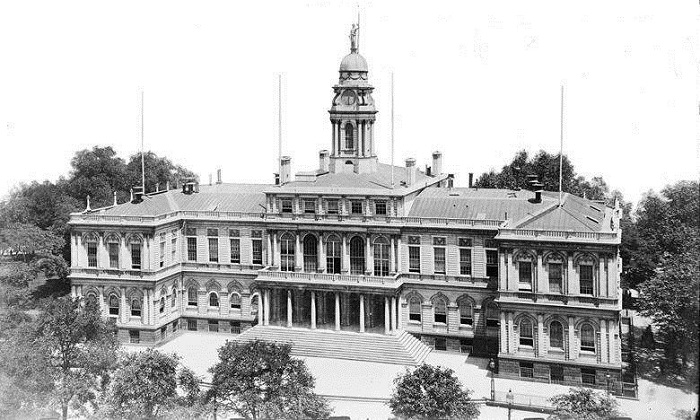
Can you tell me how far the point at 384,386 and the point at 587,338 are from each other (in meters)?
12.2

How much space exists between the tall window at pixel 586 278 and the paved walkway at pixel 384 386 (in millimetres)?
5787

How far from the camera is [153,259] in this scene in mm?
58781

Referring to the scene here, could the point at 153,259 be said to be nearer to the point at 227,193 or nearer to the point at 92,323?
the point at 227,193

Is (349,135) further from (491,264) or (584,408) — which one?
(584,408)

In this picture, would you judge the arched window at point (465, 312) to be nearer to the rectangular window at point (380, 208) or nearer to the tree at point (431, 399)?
the rectangular window at point (380, 208)

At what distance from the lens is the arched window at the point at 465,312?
55.7m

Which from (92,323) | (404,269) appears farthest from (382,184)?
(92,323)

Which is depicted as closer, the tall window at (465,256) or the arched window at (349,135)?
the tall window at (465,256)

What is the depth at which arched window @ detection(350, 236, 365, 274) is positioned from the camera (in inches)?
2263

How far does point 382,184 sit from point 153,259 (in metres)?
16.8

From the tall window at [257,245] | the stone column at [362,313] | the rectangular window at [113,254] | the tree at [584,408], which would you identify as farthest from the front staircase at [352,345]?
the tree at [584,408]

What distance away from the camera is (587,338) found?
4919cm

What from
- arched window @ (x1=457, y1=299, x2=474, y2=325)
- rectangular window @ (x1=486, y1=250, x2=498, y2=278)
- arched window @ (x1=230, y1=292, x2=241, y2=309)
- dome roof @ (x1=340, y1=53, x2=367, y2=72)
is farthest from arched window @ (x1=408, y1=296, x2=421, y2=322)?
dome roof @ (x1=340, y1=53, x2=367, y2=72)

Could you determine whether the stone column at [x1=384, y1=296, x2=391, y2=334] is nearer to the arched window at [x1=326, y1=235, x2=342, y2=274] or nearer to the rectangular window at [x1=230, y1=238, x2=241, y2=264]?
the arched window at [x1=326, y1=235, x2=342, y2=274]
